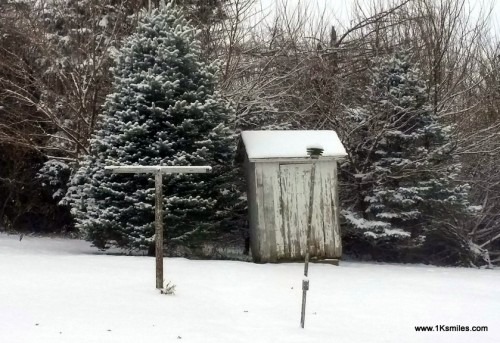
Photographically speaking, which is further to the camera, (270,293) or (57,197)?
(57,197)

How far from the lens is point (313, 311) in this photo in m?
6.48

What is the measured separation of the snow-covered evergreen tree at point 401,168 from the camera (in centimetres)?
1191

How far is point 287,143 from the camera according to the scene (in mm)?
10039

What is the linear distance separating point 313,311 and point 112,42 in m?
9.07

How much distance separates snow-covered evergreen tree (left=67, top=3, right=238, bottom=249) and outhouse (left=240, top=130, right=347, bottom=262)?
720 millimetres

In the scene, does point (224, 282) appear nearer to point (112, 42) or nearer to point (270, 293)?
point (270, 293)

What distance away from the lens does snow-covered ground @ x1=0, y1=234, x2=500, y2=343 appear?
513 cm

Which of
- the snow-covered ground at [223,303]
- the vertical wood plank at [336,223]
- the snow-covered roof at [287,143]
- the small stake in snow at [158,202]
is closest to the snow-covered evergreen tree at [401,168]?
the vertical wood plank at [336,223]

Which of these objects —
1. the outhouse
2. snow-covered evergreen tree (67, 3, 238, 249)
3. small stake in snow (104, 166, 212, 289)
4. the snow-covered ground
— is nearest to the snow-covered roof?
the outhouse

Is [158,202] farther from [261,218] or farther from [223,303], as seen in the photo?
[261,218]

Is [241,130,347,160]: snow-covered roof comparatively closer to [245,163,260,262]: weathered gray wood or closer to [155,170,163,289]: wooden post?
[245,163,260,262]: weathered gray wood

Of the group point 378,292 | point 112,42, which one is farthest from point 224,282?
point 112,42

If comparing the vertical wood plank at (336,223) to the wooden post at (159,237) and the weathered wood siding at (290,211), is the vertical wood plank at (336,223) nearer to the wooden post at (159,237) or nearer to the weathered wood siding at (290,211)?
the weathered wood siding at (290,211)

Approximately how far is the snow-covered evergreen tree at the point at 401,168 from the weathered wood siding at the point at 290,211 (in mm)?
1918
